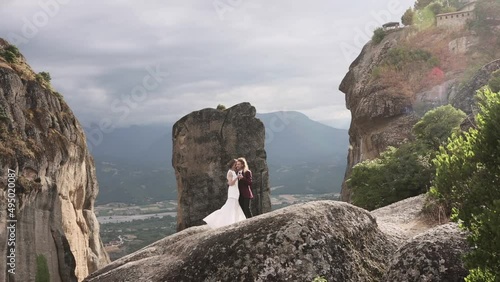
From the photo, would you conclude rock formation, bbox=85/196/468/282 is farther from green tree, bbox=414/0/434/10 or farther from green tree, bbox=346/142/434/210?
green tree, bbox=414/0/434/10

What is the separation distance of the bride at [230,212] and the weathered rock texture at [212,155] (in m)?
40.2

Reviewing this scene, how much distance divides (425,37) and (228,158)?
3657cm

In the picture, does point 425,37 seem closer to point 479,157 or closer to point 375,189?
point 375,189

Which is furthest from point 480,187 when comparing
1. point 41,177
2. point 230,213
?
point 41,177

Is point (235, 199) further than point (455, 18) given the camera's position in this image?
No

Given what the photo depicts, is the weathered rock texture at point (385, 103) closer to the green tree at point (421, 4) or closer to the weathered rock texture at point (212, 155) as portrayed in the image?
the weathered rock texture at point (212, 155)

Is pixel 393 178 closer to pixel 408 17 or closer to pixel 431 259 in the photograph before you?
pixel 431 259

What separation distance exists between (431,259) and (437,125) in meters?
33.8

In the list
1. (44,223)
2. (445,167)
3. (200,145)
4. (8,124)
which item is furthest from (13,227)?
(445,167)

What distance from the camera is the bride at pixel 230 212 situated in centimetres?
1703

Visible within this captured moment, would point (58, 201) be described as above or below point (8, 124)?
below

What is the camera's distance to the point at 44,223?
42688 mm

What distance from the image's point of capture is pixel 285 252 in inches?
464

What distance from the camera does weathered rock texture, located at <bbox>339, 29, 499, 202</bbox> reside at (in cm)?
6159
